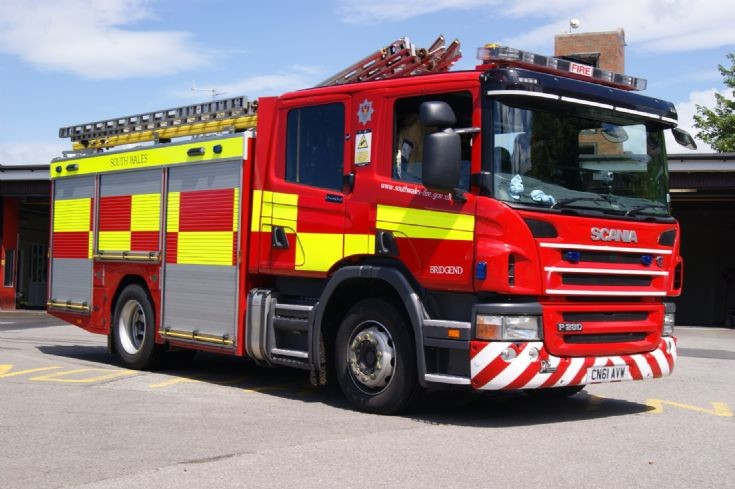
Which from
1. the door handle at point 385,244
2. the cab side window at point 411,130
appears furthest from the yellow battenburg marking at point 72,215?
the cab side window at point 411,130

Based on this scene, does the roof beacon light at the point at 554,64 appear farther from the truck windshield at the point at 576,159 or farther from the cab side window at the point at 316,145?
the cab side window at the point at 316,145

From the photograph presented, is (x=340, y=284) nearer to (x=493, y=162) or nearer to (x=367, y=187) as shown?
(x=367, y=187)

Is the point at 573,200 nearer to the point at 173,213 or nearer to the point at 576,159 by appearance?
the point at 576,159

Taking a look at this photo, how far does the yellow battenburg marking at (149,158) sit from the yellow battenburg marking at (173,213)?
39 cm

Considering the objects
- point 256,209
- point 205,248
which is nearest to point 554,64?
point 256,209

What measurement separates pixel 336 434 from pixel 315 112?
3281mm

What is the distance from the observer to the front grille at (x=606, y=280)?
777 centimetres

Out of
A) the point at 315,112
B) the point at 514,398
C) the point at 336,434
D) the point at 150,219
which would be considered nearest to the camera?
the point at 336,434

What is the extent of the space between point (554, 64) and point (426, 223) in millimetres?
1730

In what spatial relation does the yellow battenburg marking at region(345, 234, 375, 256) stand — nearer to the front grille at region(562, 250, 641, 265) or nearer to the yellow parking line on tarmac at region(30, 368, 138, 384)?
the front grille at region(562, 250, 641, 265)

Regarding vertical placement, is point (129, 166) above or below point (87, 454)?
above

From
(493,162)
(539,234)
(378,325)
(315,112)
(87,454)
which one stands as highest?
(315,112)

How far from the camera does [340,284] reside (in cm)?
869

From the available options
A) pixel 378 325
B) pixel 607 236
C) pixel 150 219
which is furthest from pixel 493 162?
pixel 150 219
